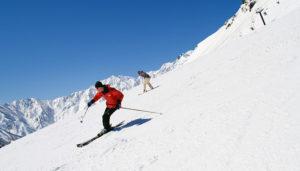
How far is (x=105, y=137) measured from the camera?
44.4 ft

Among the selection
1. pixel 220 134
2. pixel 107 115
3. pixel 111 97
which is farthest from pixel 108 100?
pixel 220 134

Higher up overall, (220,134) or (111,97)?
(111,97)

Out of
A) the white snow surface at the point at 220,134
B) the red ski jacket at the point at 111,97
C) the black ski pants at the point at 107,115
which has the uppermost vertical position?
the red ski jacket at the point at 111,97

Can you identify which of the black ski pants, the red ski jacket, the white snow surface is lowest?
the white snow surface

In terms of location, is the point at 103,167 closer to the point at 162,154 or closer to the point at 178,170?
the point at 162,154

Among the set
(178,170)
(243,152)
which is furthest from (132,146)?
(243,152)

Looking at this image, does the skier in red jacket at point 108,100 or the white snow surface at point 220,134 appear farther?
the skier in red jacket at point 108,100

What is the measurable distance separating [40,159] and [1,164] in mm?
3081

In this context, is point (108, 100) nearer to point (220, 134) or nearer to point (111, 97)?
point (111, 97)

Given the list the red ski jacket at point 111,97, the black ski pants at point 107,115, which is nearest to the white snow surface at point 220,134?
the black ski pants at point 107,115

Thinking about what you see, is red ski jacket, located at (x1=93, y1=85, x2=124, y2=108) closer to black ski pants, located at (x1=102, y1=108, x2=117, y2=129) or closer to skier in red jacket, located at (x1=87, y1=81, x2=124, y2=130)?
skier in red jacket, located at (x1=87, y1=81, x2=124, y2=130)

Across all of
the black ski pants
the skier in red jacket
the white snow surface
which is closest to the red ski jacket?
the skier in red jacket

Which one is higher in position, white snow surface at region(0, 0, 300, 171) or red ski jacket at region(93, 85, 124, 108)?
red ski jacket at region(93, 85, 124, 108)

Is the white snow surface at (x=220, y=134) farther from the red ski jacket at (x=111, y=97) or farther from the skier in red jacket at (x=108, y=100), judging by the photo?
the red ski jacket at (x=111, y=97)
